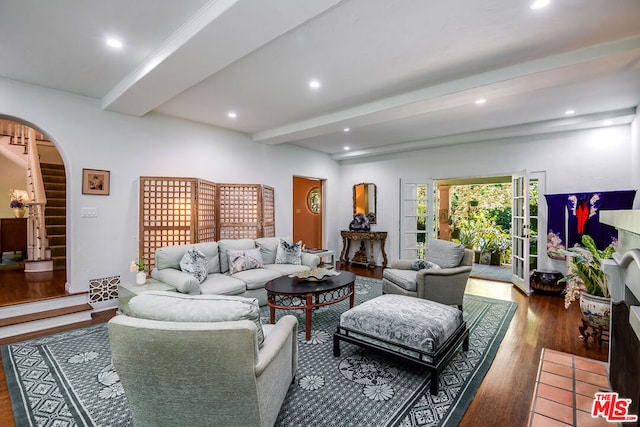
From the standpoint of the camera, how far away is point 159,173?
4.49m

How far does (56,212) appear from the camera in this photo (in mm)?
5871

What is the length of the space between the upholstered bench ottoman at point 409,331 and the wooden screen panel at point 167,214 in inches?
113

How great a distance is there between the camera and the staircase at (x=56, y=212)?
554 cm

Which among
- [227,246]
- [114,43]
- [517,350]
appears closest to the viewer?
[114,43]

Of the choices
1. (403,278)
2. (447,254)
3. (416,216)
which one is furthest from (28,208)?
(416,216)

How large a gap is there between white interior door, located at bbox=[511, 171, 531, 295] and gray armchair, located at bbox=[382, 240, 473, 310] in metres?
1.74

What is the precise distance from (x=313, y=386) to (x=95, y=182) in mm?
3815

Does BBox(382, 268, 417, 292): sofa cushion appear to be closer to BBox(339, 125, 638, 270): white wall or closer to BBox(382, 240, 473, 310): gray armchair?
BBox(382, 240, 473, 310): gray armchair

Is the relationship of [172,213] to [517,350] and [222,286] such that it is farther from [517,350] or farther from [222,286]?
[517,350]

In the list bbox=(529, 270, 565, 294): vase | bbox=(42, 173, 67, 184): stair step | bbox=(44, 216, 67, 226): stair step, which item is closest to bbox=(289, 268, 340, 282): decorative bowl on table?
bbox=(529, 270, 565, 294): vase

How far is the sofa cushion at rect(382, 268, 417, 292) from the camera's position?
3523mm

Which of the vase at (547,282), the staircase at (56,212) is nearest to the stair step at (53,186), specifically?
the staircase at (56,212)

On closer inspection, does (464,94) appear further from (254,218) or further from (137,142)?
(137,142)

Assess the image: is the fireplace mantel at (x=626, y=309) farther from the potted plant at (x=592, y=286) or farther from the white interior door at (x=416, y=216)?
the white interior door at (x=416, y=216)
